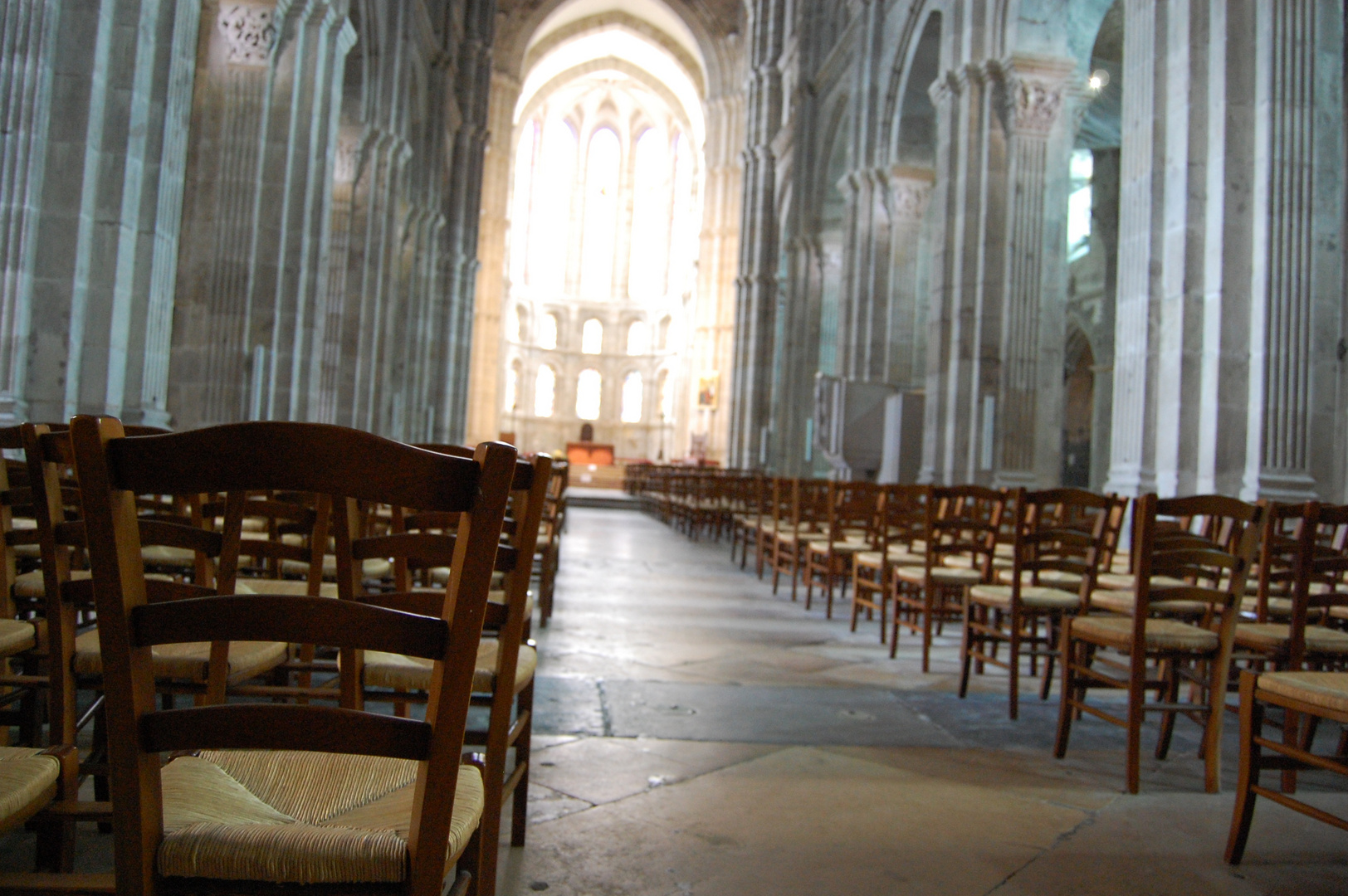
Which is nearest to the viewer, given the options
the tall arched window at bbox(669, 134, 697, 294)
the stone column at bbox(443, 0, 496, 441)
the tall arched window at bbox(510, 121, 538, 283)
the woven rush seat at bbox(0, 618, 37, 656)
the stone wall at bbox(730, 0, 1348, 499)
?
the woven rush seat at bbox(0, 618, 37, 656)

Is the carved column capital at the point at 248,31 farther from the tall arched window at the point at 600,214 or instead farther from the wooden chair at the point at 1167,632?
the tall arched window at the point at 600,214

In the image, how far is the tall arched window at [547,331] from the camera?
4094 centimetres

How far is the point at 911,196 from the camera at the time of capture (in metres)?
14.2

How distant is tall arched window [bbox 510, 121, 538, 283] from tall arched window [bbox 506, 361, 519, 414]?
3.66 meters

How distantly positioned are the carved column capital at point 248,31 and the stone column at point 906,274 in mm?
8631

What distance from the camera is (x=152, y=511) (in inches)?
131

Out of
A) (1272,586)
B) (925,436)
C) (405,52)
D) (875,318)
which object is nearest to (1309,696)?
(1272,586)

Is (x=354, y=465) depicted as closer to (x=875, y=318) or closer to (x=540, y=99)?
(x=875, y=318)

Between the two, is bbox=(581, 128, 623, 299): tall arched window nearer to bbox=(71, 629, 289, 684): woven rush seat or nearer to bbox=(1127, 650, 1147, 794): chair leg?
bbox=(1127, 650, 1147, 794): chair leg

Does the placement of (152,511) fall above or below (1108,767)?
above

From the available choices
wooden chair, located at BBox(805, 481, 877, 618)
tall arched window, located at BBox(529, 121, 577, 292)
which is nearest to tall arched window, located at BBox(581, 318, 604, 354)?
tall arched window, located at BBox(529, 121, 577, 292)

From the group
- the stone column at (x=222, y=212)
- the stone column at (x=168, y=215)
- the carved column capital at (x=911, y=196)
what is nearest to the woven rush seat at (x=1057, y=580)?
the stone column at (x=168, y=215)

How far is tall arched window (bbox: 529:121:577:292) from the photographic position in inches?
1624

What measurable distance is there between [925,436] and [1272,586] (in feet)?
21.5
